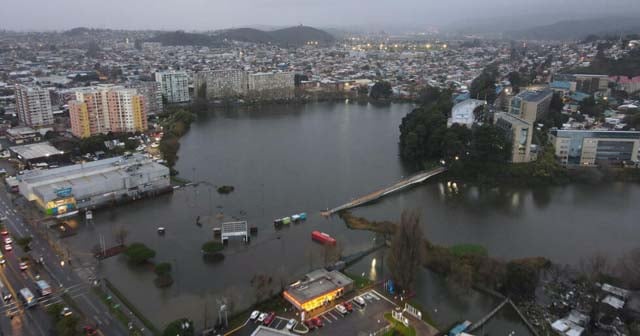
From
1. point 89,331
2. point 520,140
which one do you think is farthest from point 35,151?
point 520,140

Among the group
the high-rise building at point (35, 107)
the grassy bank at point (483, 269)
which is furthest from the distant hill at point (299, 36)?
the grassy bank at point (483, 269)

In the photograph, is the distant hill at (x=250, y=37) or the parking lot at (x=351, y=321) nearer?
the parking lot at (x=351, y=321)

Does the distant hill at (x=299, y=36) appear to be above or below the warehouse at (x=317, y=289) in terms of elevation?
above

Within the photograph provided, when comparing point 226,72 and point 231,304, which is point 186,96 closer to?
point 226,72

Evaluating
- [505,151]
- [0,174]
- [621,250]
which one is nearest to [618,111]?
[505,151]

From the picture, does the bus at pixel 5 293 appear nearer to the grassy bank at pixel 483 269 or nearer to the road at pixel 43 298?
the road at pixel 43 298

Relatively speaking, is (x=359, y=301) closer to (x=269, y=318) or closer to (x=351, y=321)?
(x=351, y=321)
